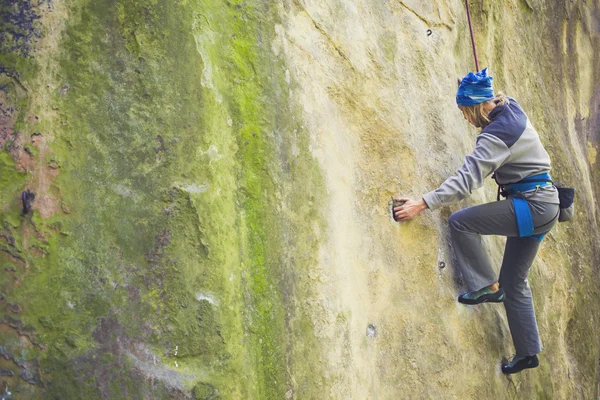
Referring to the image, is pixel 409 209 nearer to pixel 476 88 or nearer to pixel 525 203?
pixel 525 203

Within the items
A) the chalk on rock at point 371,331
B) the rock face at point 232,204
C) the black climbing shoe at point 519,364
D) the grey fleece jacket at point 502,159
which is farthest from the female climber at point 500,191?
the chalk on rock at point 371,331

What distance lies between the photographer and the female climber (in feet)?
13.9

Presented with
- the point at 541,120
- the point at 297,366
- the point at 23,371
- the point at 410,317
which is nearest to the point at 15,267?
the point at 23,371

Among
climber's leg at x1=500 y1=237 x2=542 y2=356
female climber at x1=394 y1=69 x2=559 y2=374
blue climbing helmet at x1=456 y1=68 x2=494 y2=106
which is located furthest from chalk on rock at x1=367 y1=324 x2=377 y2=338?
blue climbing helmet at x1=456 y1=68 x2=494 y2=106

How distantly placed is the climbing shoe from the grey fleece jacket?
72 centimetres

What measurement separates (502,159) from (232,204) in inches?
68.3

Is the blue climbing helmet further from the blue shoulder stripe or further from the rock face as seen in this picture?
the rock face

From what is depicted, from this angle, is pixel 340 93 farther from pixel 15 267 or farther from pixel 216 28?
pixel 15 267

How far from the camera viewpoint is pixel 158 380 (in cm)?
347

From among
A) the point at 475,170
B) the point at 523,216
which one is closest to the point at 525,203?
the point at 523,216

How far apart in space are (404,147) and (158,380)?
7.53 feet

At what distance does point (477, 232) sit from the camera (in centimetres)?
451

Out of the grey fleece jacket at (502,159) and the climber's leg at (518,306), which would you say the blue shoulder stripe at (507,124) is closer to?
the grey fleece jacket at (502,159)

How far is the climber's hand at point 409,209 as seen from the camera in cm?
438
